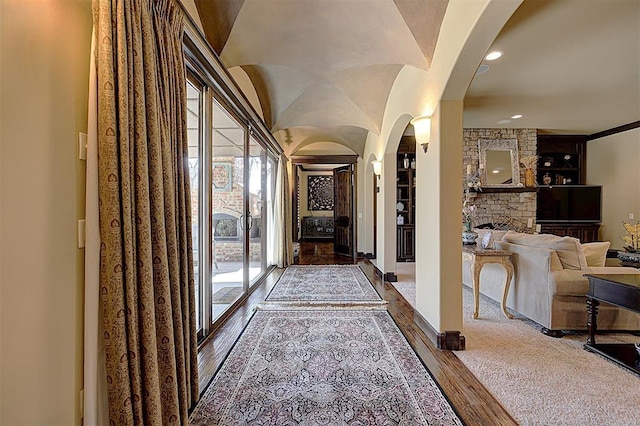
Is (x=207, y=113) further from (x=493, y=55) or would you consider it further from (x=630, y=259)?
(x=630, y=259)

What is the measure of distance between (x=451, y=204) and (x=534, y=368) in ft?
4.71

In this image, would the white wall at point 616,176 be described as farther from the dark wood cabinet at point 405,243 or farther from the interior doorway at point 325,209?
the interior doorway at point 325,209

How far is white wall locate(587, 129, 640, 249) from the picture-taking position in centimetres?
696

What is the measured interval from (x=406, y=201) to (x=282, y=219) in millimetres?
3239

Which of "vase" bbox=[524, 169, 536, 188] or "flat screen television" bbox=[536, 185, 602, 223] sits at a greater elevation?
"vase" bbox=[524, 169, 536, 188]

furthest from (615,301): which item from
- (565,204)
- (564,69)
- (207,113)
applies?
(565,204)

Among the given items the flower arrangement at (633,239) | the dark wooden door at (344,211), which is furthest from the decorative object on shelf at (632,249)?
the dark wooden door at (344,211)

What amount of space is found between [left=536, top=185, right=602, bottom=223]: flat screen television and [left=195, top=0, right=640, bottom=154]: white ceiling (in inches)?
79.1

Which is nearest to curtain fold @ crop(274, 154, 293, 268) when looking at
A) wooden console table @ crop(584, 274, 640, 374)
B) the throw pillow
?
the throw pillow

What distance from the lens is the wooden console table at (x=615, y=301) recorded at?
246cm

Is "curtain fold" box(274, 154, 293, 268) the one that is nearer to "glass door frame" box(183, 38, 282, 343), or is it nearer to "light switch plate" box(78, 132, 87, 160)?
"glass door frame" box(183, 38, 282, 343)

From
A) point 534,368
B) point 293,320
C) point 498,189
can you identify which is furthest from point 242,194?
point 498,189

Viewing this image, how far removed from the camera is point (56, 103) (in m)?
1.28

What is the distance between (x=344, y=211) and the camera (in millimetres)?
8945
